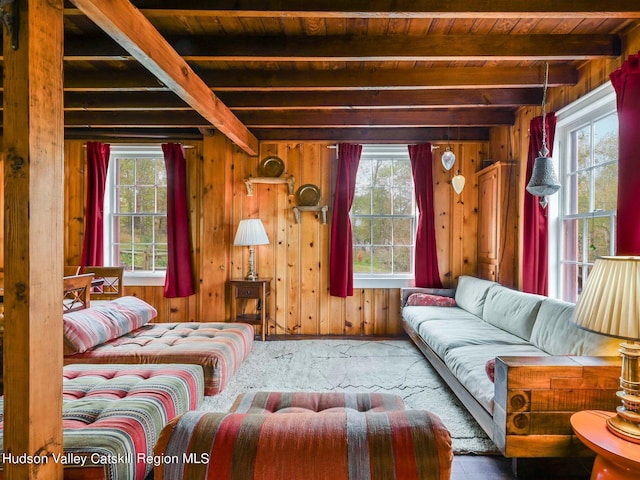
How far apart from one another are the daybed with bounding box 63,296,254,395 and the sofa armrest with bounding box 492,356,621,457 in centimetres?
184

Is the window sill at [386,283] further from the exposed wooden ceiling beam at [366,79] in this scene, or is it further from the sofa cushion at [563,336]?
the exposed wooden ceiling beam at [366,79]

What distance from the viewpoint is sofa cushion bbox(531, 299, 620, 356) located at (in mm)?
1864

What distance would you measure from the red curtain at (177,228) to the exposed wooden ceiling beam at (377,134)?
3.56ft

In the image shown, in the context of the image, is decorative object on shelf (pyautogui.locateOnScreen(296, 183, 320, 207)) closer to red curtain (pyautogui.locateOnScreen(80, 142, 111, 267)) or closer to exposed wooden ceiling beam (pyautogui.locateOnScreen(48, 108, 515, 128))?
exposed wooden ceiling beam (pyautogui.locateOnScreen(48, 108, 515, 128))

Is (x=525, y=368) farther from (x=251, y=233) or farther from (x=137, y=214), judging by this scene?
(x=137, y=214)

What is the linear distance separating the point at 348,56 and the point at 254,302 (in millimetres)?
3110

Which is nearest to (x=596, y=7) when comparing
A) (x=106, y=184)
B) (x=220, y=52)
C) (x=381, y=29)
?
(x=381, y=29)

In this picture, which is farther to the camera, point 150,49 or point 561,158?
point 561,158

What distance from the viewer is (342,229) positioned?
4.26 m

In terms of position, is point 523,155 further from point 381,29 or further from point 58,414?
point 58,414

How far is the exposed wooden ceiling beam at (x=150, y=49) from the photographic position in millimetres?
1546

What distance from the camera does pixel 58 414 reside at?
1218 millimetres

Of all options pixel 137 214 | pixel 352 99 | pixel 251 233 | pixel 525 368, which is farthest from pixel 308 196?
pixel 525 368

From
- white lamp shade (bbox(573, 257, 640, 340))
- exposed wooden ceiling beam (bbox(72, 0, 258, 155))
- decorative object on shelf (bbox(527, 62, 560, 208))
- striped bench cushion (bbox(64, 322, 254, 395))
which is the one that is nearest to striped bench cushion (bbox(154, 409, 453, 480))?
white lamp shade (bbox(573, 257, 640, 340))
